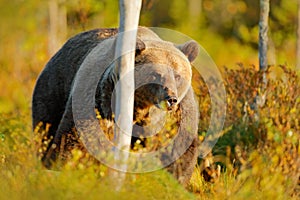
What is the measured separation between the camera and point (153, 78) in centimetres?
523

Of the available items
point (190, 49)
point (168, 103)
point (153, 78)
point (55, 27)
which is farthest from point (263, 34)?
point (55, 27)

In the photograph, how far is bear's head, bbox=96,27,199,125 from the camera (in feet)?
16.9

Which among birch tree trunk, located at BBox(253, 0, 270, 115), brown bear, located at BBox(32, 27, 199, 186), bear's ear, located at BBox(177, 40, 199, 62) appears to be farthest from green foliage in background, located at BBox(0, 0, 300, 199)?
bear's ear, located at BBox(177, 40, 199, 62)

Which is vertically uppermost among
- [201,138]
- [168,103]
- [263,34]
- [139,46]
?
[263,34]

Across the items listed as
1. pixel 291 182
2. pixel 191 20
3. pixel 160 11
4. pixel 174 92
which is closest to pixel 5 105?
pixel 174 92

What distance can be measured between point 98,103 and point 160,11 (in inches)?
844

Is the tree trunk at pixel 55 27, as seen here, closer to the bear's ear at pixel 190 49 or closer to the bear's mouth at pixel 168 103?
the bear's ear at pixel 190 49

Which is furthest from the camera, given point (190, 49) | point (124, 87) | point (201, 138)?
point (190, 49)

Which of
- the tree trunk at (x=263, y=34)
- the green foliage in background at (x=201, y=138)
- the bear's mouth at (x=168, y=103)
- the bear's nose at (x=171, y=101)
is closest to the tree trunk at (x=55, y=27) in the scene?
the green foliage in background at (x=201, y=138)

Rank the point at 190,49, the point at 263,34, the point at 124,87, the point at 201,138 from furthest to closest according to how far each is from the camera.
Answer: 1. the point at 263,34
2. the point at 190,49
3. the point at 201,138
4. the point at 124,87

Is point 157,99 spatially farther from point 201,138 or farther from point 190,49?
point 190,49

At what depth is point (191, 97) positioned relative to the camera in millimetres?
5609

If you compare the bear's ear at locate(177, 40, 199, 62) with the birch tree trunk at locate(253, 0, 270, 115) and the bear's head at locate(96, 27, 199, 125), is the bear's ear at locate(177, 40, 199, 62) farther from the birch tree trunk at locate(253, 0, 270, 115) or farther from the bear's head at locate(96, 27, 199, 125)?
the birch tree trunk at locate(253, 0, 270, 115)

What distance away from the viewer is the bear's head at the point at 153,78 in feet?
16.9
